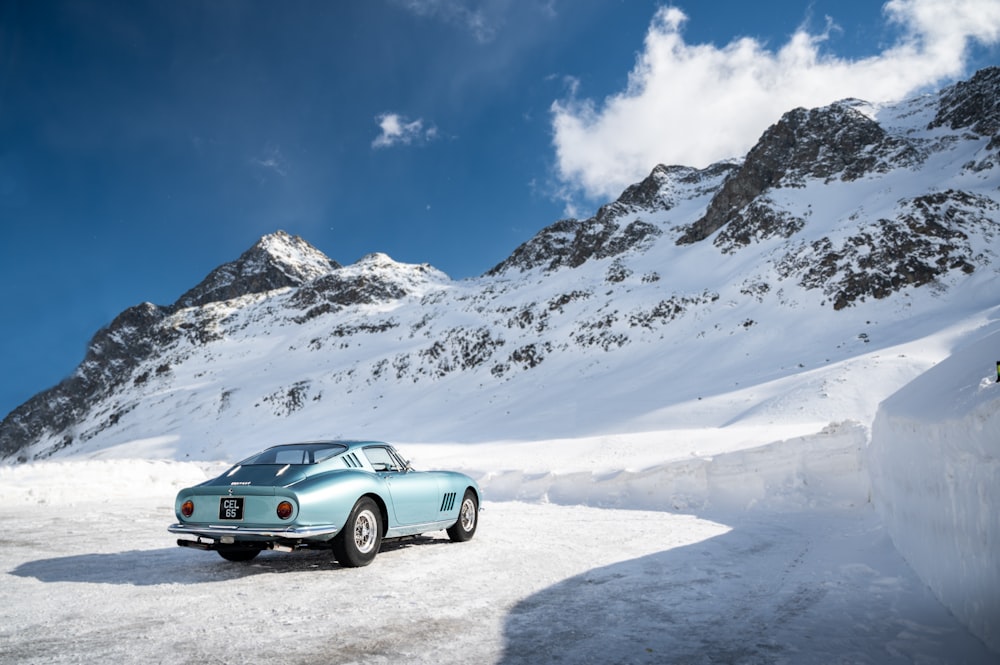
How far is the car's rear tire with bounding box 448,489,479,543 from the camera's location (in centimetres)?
778

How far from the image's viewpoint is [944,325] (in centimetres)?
3155

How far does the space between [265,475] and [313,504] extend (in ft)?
2.40

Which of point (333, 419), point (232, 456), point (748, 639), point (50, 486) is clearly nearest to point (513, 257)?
point (333, 419)

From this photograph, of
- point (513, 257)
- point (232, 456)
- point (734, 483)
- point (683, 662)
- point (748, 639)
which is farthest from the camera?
point (513, 257)

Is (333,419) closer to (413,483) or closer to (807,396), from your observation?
(807,396)

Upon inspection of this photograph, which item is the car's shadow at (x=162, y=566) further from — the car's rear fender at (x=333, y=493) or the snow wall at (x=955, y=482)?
the snow wall at (x=955, y=482)

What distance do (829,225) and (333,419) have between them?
4586 centimetres

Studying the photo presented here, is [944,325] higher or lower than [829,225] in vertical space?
lower

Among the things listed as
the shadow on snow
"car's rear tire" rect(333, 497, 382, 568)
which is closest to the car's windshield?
"car's rear tire" rect(333, 497, 382, 568)

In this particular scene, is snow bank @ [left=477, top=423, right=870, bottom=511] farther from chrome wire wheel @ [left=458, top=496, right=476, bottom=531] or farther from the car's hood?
the car's hood

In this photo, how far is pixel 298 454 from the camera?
21.2ft

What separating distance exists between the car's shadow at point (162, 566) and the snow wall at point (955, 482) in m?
5.18

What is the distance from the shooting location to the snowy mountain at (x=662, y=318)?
34688 millimetres

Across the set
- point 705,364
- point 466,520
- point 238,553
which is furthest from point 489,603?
point 705,364
